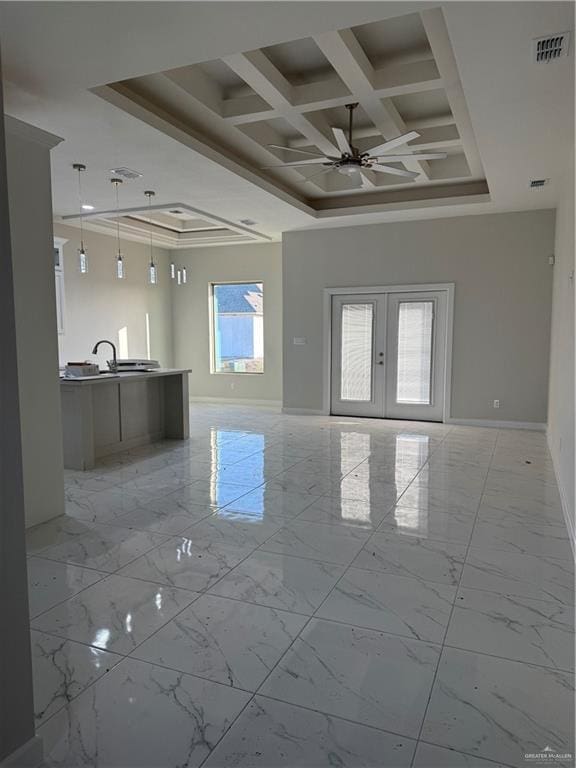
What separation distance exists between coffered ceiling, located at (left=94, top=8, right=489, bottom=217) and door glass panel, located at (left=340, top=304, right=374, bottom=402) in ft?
7.68

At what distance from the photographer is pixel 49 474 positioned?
142 inches

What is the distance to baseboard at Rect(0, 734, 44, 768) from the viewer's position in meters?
1.46

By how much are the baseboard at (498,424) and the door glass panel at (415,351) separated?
1.73ft

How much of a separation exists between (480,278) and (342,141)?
3655mm

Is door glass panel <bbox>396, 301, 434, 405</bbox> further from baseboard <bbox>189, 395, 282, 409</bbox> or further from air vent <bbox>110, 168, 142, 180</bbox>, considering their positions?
air vent <bbox>110, 168, 142, 180</bbox>

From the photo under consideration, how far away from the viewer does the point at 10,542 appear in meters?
1.44

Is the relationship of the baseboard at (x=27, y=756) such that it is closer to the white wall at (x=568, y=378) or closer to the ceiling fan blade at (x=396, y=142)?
the white wall at (x=568, y=378)

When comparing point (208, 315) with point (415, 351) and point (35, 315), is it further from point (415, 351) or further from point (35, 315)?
point (35, 315)

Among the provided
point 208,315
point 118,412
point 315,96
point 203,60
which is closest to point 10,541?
point 203,60

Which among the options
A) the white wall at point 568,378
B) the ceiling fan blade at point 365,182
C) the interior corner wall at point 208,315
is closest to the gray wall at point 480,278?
the ceiling fan blade at point 365,182

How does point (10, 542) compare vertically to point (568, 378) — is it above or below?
below

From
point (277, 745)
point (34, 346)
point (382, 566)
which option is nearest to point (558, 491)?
point (382, 566)

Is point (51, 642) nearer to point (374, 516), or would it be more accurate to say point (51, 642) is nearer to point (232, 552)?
point (232, 552)

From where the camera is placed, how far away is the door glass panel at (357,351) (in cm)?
769
